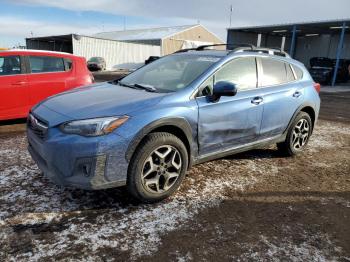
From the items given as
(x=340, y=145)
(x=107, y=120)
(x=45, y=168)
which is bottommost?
(x=340, y=145)

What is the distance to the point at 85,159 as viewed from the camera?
3125 mm

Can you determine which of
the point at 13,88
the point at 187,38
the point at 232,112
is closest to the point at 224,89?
the point at 232,112

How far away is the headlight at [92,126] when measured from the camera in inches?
124

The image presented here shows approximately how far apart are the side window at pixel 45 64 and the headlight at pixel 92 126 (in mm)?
4214

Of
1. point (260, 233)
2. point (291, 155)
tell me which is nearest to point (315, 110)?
point (291, 155)

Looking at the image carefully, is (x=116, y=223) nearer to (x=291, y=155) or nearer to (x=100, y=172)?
(x=100, y=172)

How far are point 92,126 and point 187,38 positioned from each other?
46.7 m

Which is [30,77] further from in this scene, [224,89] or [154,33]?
[154,33]

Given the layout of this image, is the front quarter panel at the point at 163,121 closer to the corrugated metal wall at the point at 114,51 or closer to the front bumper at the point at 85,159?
the front bumper at the point at 85,159

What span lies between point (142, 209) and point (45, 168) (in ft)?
Answer: 3.44

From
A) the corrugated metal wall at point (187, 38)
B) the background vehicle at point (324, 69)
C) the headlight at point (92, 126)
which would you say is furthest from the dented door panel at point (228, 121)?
the corrugated metal wall at point (187, 38)

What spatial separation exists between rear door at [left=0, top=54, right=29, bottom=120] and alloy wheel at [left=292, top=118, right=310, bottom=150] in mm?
4981

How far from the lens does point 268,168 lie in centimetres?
498

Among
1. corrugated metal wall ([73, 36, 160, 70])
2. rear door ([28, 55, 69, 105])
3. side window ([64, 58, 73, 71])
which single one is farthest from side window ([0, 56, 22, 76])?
corrugated metal wall ([73, 36, 160, 70])
